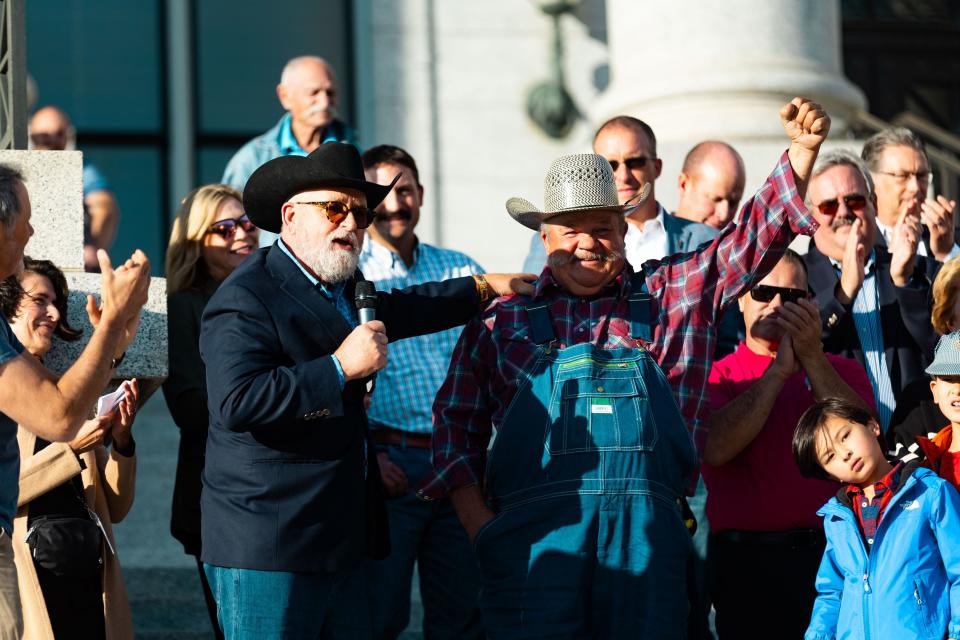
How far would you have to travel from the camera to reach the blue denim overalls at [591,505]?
4.62 meters

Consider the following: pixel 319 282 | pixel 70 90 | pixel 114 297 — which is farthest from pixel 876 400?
pixel 70 90

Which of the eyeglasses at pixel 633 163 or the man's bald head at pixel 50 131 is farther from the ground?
the man's bald head at pixel 50 131

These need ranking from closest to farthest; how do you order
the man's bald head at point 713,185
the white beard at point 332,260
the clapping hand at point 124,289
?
the clapping hand at point 124,289 → the white beard at point 332,260 → the man's bald head at point 713,185

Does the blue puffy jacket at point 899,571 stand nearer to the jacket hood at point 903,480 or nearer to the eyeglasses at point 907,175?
the jacket hood at point 903,480

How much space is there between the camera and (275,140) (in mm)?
7340

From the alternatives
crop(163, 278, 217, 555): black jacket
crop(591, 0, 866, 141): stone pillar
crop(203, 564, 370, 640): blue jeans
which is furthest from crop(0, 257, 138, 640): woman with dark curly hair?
crop(591, 0, 866, 141): stone pillar

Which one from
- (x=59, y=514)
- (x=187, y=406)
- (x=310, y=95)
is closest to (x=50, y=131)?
(x=310, y=95)

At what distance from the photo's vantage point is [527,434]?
474cm

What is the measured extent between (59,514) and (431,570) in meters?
1.31

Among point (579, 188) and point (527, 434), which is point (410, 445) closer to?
point (527, 434)

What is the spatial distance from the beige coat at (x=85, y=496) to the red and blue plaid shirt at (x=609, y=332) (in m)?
1.14

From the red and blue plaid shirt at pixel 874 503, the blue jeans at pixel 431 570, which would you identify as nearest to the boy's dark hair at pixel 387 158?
the blue jeans at pixel 431 570

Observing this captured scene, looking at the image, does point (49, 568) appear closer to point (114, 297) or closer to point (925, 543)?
point (114, 297)

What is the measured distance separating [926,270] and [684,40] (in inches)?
115
